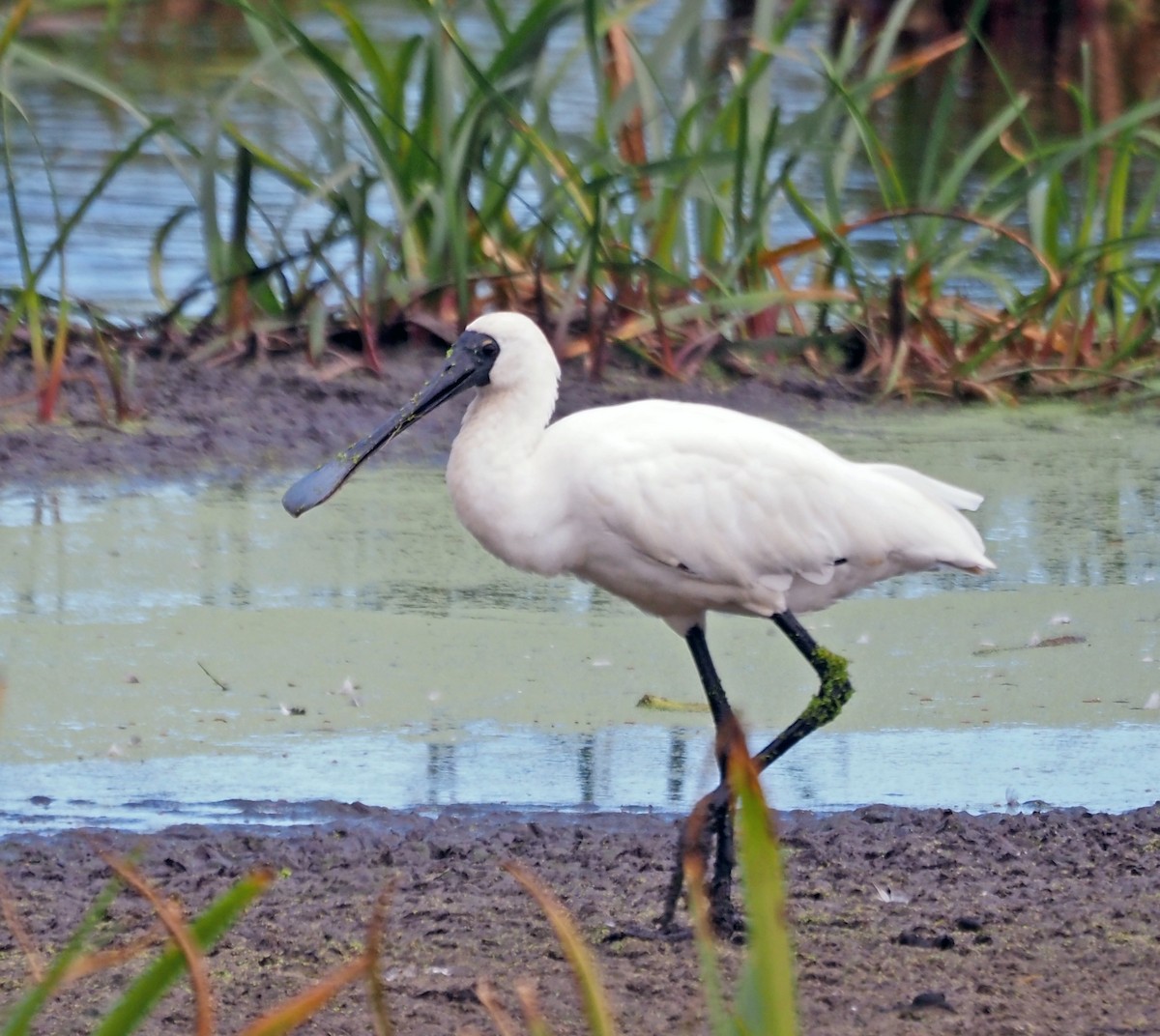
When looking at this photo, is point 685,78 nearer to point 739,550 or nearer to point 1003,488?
point 1003,488

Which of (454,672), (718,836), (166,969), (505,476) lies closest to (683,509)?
(505,476)

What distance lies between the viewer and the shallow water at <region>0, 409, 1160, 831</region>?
3693mm

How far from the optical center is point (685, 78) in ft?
22.0

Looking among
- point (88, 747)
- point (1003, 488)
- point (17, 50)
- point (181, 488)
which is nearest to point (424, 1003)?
point (88, 747)

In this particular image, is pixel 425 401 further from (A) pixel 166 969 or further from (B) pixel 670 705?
(A) pixel 166 969

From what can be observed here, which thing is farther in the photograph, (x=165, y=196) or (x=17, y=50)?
(x=165, y=196)

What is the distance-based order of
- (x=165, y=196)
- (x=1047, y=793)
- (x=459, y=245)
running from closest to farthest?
(x=1047, y=793) < (x=459, y=245) < (x=165, y=196)

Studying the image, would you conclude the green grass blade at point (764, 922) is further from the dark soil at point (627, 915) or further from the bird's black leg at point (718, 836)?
the bird's black leg at point (718, 836)

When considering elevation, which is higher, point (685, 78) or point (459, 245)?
point (685, 78)

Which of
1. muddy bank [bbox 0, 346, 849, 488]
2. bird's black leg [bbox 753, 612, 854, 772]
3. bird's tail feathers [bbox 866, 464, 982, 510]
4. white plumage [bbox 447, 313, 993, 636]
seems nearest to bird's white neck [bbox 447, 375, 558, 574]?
white plumage [bbox 447, 313, 993, 636]

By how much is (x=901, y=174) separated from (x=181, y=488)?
578 cm

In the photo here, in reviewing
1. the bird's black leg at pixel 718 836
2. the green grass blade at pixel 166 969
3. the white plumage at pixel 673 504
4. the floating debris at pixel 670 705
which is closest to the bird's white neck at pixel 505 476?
the white plumage at pixel 673 504

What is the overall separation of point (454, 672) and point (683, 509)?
98cm

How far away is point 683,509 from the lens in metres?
3.36
